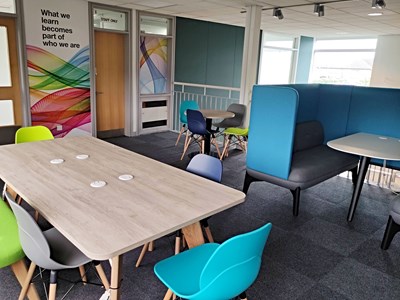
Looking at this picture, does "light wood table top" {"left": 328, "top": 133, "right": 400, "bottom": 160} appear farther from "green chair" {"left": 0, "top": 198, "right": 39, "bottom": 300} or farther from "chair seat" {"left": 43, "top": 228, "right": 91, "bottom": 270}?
"green chair" {"left": 0, "top": 198, "right": 39, "bottom": 300}

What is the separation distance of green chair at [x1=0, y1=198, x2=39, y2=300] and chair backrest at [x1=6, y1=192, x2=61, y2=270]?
14 centimetres

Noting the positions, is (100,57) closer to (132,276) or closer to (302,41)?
(132,276)

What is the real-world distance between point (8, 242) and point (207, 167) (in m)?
1.36

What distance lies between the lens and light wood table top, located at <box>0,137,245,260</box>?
5.01 feet

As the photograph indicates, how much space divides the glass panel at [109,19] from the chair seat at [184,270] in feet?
17.4

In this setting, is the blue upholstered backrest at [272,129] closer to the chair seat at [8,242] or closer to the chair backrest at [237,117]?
the chair backrest at [237,117]

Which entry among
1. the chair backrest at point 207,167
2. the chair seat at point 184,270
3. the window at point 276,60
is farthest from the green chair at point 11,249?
the window at point 276,60

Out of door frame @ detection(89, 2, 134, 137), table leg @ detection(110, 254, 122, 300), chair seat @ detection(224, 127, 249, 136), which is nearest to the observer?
table leg @ detection(110, 254, 122, 300)

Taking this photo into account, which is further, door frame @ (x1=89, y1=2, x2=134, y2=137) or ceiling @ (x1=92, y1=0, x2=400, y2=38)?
door frame @ (x1=89, y1=2, x2=134, y2=137)

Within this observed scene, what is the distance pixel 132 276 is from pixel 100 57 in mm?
4902

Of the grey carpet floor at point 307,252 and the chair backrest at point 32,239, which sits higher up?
the chair backrest at point 32,239

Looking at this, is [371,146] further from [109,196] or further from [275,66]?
[275,66]

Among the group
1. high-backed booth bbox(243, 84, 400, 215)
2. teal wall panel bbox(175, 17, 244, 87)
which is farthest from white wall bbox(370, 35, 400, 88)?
high-backed booth bbox(243, 84, 400, 215)

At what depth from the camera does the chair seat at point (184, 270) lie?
1613 mm
